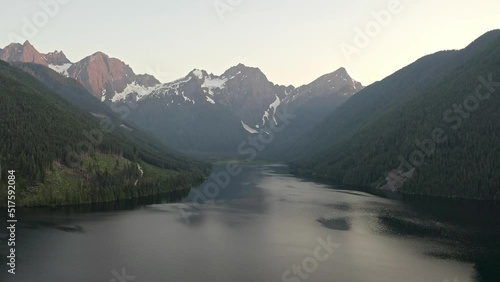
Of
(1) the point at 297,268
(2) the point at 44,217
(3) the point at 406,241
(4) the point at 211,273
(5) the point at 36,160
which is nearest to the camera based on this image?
(4) the point at 211,273

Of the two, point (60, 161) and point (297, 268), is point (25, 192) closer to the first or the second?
point (60, 161)


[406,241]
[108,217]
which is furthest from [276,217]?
[108,217]

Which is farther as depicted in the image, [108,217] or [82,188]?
[82,188]

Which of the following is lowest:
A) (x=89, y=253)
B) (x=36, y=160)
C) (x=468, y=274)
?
(x=468, y=274)

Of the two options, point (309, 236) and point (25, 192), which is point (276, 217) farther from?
point (25, 192)

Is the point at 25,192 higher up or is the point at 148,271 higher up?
the point at 25,192

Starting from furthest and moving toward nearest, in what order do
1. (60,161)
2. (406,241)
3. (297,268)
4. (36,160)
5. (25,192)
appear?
(60,161)
(36,160)
(25,192)
(406,241)
(297,268)
